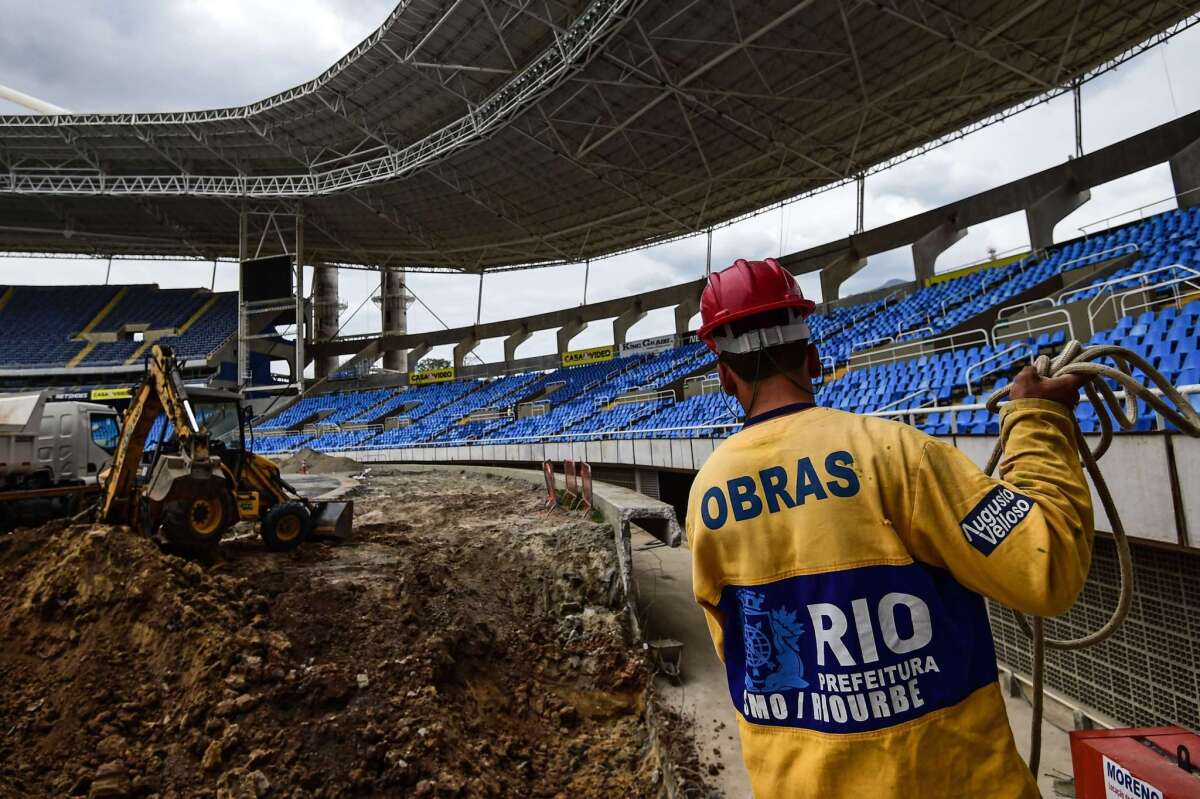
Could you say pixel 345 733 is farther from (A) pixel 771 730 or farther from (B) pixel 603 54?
(B) pixel 603 54

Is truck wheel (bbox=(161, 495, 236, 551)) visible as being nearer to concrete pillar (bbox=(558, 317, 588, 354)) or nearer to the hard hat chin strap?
the hard hat chin strap

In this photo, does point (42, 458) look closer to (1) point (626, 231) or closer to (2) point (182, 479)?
(2) point (182, 479)

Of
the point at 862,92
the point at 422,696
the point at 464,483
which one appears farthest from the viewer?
the point at 862,92

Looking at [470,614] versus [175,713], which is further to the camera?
[470,614]

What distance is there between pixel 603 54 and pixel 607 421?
11.6m

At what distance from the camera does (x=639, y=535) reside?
11047 mm

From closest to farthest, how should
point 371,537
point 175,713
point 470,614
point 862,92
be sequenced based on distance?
point 175,713
point 470,614
point 371,537
point 862,92

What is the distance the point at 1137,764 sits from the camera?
2018 mm

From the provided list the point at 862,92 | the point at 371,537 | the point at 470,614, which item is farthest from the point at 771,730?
the point at 862,92

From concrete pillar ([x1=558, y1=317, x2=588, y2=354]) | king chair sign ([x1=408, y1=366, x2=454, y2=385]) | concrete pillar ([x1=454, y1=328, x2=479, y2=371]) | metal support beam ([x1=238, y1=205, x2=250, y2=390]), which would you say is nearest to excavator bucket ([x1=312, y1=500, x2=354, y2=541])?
concrete pillar ([x1=558, y1=317, x2=588, y2=354])

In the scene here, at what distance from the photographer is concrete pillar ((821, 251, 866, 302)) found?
24812 millimetres

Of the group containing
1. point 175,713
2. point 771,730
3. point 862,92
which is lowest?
point 175,713

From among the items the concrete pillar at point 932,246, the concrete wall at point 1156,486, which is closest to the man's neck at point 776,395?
the concrete wall at point 1156,486

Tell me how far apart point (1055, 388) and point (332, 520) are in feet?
31.5
